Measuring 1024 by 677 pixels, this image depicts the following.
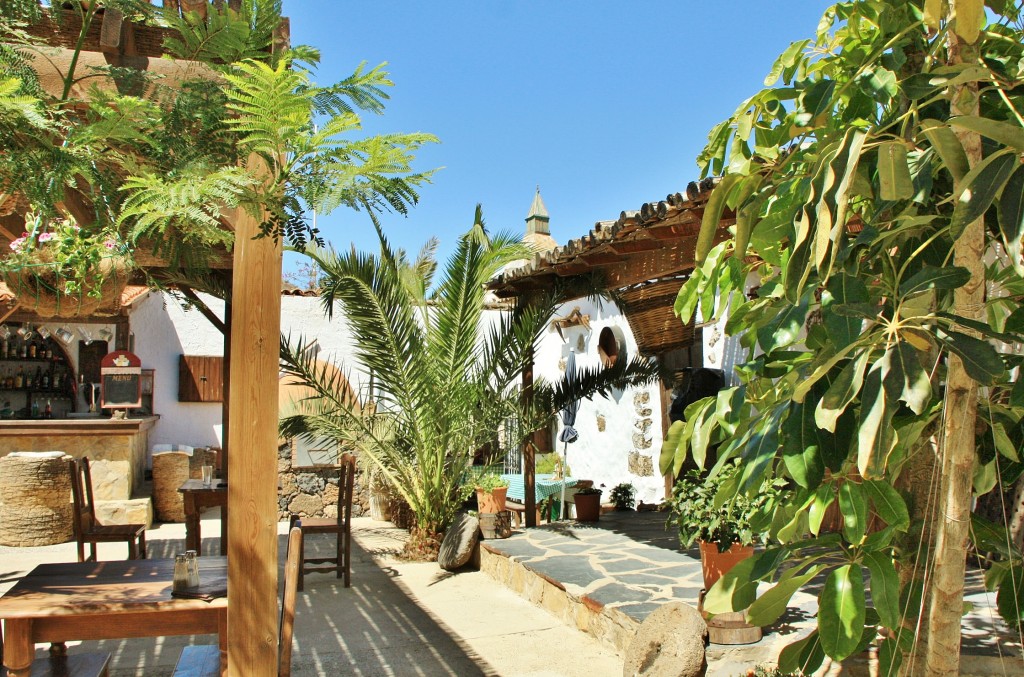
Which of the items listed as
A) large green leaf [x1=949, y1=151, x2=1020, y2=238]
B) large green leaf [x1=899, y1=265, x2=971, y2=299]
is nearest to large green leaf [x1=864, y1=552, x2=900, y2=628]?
large green leaf [x1=899, y1=265, x2=971, y2=299]

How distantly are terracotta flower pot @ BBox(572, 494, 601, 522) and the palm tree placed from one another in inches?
36.2

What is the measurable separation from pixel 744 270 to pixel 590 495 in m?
6.12

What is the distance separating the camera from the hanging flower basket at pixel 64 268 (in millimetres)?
2705

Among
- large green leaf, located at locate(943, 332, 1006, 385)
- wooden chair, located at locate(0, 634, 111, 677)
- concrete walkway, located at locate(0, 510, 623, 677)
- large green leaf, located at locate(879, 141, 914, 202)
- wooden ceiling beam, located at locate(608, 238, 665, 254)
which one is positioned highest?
wooden ceiling beam, located at locate(608, 238, 665, 254)

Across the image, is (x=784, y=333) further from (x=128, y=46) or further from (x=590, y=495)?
(x=590, y=495)

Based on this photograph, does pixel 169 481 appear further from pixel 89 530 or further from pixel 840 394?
pixel 840 394

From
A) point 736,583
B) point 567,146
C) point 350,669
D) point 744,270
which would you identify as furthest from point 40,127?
point 567,146

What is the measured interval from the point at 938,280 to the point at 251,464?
6.93 ft

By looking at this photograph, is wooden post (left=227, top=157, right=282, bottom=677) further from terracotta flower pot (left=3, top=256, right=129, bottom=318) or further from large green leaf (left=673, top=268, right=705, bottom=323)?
large green leaf (left=673, top=268, right=705, bottom=323)

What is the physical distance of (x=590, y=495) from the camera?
799cm

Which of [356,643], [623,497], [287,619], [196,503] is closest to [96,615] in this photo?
[287,619]

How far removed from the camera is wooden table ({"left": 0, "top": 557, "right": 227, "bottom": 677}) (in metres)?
2.99

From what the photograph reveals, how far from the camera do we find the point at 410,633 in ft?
17.5

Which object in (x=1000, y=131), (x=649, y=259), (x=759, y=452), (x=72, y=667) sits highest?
(x=649, y=259)
